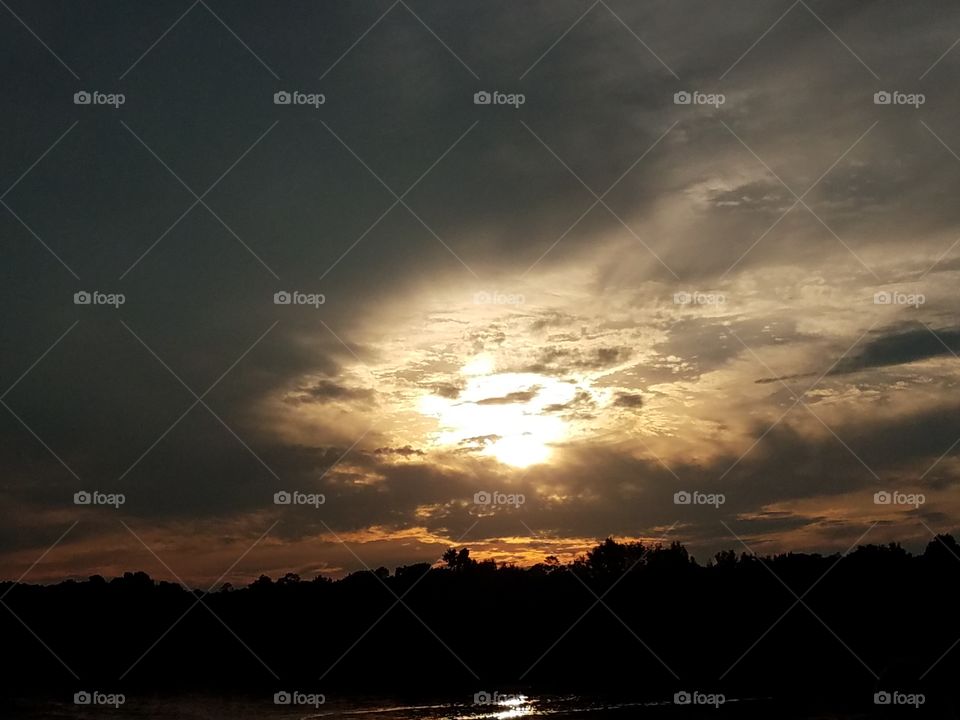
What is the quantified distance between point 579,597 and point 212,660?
107 ft

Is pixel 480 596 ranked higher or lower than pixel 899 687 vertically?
higher

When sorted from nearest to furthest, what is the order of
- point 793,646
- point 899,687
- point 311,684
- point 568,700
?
1. point 899,687
2. point 568,700
3. point 311,684
4. point 793,646

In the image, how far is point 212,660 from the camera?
79.7 meters

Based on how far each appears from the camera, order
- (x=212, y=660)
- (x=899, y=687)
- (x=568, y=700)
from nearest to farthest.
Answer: (x=899, y=687)
(x=568, y=700)
(x=212, y=660)

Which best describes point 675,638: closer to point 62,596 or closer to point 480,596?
point 480,596

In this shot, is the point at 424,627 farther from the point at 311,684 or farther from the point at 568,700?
the point at 568,700

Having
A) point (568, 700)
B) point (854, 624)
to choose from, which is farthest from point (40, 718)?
point (854, 624)

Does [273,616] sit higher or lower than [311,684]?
higher

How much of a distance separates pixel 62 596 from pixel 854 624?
71.1m

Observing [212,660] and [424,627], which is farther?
[424,627]

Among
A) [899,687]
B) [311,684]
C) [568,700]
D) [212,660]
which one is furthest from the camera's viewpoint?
[212,660]

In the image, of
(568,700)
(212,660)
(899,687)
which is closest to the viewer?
(899,687)

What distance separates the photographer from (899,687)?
1395 inches

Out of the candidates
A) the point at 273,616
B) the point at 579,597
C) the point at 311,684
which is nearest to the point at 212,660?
the point at 273,616
